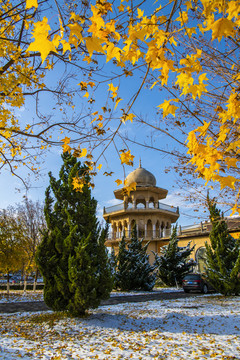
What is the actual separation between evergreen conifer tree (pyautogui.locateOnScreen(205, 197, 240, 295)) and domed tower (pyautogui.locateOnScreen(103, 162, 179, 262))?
1403 cm

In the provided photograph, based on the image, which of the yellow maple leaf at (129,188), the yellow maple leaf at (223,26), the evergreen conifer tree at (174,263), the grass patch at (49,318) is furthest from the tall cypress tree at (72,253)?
the evergreen conifer tree at (174,263)

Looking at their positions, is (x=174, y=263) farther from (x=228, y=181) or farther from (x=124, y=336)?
(x=228, y=181)

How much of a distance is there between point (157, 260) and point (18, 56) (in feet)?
65.6

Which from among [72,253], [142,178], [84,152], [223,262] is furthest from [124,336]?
[142,178]

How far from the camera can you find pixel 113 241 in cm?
3244

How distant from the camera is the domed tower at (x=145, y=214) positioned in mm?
Answer: 31703

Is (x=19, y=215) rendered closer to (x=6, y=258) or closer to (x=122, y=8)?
(x=6, y=258)

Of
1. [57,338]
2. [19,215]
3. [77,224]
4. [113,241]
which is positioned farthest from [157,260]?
[57,338]

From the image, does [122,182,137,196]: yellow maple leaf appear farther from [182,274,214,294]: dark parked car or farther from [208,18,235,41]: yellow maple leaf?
[182,274,214,294]: dark parked car

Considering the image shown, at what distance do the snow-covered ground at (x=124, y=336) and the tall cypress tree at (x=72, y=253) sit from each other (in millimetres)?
701

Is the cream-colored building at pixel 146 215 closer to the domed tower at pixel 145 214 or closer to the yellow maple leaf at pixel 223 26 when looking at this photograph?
the domed tower at pixel 145 214

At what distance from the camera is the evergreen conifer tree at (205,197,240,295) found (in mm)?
15195

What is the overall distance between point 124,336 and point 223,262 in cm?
1017

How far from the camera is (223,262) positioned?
15.6 metres
